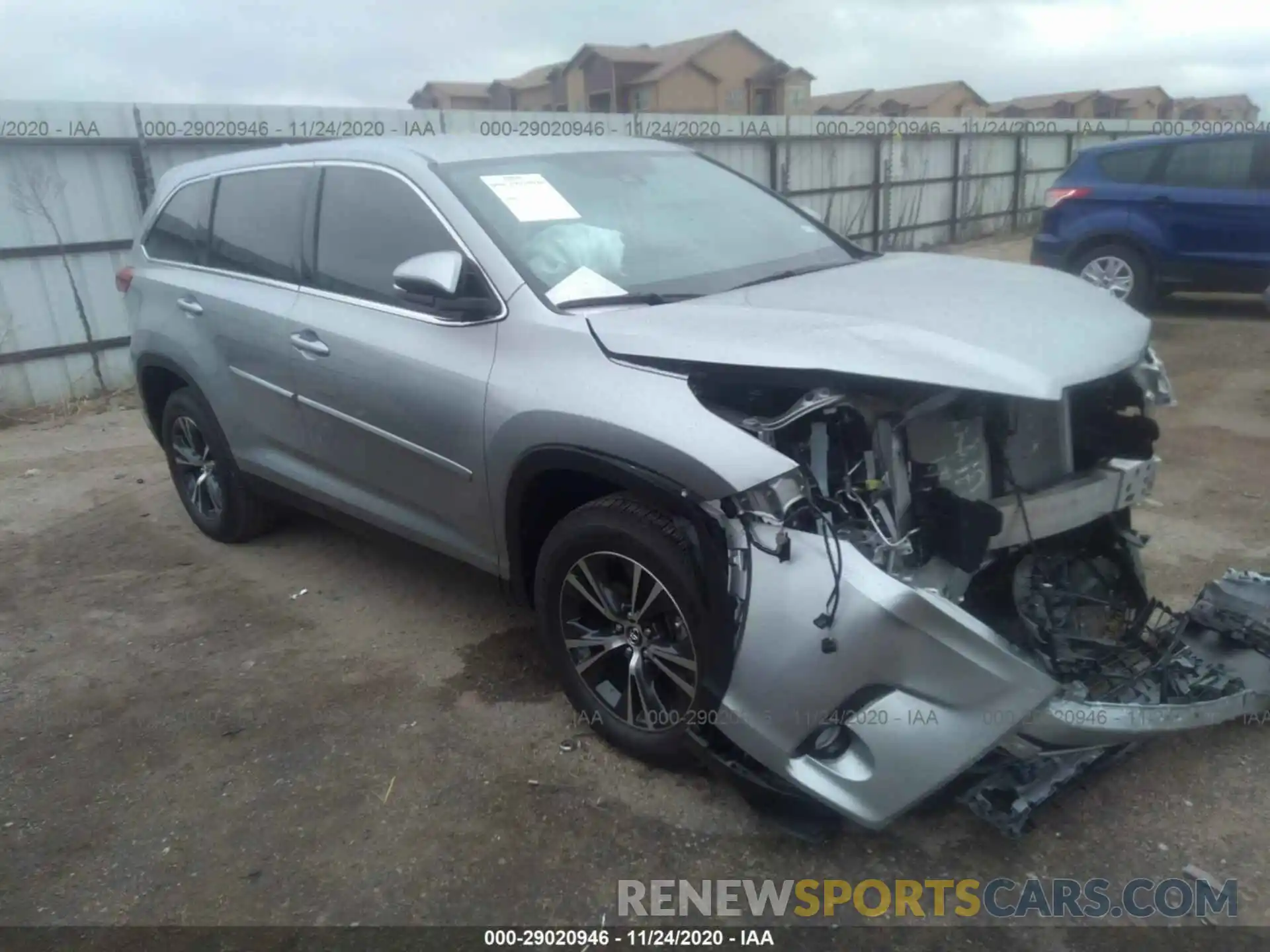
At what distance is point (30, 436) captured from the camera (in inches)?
292

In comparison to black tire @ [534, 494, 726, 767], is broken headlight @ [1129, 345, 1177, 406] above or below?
above

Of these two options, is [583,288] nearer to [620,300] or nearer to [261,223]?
[620,300]

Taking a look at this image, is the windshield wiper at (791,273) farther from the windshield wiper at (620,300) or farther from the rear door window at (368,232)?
the rear door window at (368,232)

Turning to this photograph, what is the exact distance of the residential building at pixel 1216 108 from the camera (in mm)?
36688

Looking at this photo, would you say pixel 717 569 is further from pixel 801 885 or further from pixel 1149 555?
pixel 1149 555

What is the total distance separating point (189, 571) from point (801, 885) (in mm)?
3411

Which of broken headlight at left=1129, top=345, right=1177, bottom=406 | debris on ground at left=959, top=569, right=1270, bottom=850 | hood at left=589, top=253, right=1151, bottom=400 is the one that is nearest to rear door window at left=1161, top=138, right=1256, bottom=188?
hood at left=589, top=253, right=1151, bottom=400

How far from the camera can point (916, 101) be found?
37.5m

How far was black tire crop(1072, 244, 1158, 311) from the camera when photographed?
905 centimetres

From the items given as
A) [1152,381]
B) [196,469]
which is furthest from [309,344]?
[1152,381]

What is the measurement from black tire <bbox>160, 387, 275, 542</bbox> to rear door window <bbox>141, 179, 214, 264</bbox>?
638 mm

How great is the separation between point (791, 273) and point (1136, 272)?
7.16 meters

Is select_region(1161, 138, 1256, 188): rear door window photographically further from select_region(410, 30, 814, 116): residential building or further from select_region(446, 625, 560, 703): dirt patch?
select_region(410, 30, 814, 116): residential building

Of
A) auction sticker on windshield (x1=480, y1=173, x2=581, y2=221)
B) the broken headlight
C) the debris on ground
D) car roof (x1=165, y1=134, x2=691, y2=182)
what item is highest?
car roof (x1=165, y1=134, x2=691, y2=182)
